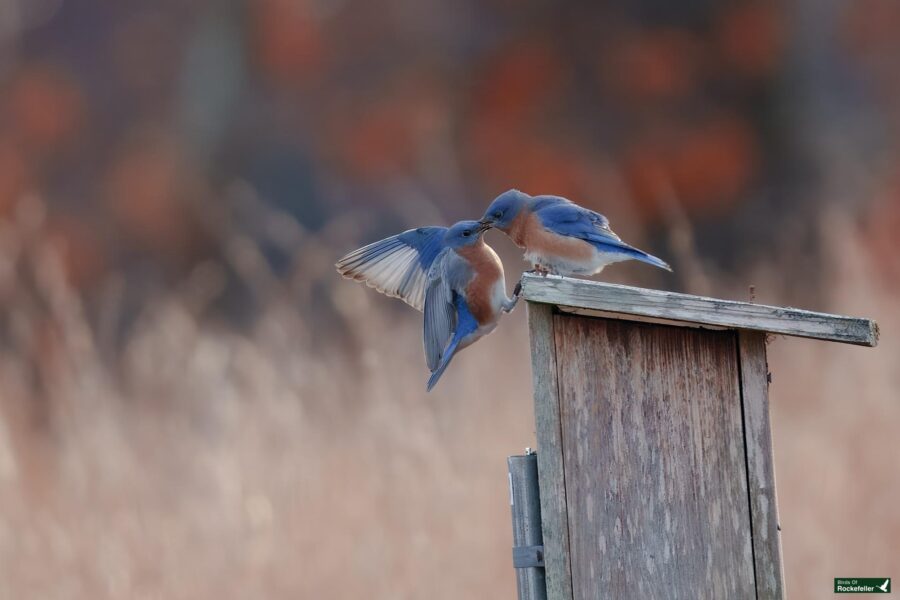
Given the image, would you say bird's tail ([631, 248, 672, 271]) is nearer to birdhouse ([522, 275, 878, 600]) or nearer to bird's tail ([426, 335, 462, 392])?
birdhouse ([522, 275, 878, 600])

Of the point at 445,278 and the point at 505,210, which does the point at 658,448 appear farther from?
the point at 505,210

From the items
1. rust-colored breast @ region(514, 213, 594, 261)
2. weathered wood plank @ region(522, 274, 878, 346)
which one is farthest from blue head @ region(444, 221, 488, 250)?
weathered wood plank @ region(522, 274, 878, 346)

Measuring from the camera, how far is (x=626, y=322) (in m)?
2.53

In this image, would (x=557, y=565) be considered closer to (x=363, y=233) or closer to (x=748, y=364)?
(x=748, y=364)

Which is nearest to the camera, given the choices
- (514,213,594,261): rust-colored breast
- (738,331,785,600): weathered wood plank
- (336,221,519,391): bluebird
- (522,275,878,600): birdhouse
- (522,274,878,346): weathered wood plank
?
(522,274,878,346): weathered wood plank

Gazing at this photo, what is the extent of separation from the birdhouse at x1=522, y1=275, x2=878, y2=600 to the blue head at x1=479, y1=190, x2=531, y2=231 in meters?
0.51

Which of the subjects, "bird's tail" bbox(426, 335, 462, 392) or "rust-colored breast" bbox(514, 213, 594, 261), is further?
"rust-colored breast" bbox(514, 213, 594, 261)

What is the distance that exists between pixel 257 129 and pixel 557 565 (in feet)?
24.1

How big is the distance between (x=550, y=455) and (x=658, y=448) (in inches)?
9.6

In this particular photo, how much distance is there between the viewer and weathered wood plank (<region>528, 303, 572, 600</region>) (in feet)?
7.86

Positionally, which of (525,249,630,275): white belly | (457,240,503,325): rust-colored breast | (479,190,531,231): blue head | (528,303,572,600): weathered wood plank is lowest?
(528,303,572,600): weathered wood plank

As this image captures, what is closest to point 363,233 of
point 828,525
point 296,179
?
point 296,179

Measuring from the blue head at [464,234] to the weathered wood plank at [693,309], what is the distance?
459 millimetres

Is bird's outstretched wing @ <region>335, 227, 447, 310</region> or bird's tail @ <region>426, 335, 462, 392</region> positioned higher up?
bird's outstretched wing @ <region>335, 227, 447, 310</region>
